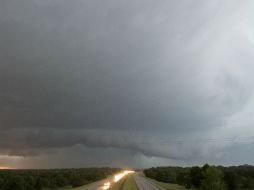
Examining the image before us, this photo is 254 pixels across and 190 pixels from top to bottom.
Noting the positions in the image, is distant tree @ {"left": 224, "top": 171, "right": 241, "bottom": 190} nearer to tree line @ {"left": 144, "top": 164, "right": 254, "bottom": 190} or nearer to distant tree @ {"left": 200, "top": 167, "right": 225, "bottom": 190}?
tree line @ {"left": 144, "top": 164, "right": 254, "bottom": 190}

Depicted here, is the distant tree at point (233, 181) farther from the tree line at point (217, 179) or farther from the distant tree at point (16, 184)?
the distant tree at point (16, 184)

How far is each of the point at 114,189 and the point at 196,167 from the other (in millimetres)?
40516

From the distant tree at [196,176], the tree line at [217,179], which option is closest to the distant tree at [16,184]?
the distant tree at [196,176]

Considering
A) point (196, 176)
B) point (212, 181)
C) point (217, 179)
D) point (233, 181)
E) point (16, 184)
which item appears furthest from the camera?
point (16, 184)

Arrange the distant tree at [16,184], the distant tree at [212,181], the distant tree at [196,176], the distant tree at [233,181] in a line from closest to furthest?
the distant tree at [212,181] → the distant tree at [233,181] → the distant tree at [196,176] → the distant tree at [16,184]

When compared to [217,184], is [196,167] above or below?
above

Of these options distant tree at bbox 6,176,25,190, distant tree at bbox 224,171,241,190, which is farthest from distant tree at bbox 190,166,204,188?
distant tree at bbox 6,176,25,190

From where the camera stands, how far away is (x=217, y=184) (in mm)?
102500

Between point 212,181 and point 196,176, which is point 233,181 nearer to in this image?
point 196,176

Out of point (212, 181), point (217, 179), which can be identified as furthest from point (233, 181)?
point (212, 181)

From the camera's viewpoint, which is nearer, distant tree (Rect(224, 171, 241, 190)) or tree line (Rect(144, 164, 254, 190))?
tree line (Rect(144, 164, 254, 190))

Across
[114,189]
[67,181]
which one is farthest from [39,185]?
[114,189]

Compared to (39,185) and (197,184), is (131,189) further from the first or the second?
(39,185)

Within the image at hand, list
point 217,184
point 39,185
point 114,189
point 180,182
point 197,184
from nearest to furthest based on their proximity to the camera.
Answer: point 217,184 → point 114,189 → point 197,184 → point 39,185 → point 180,182
